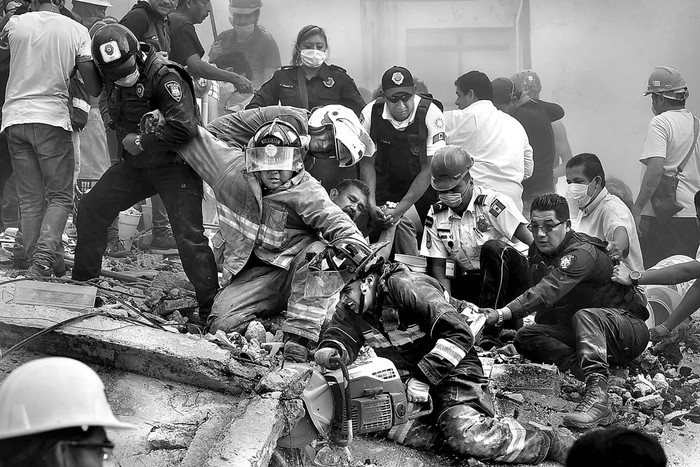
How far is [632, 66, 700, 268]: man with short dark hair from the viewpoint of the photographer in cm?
783

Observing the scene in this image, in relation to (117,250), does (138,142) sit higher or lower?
higher

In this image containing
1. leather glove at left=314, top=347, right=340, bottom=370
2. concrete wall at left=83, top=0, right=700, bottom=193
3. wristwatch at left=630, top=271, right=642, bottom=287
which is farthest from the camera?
concrete wall at left=83, top=0, right=700, bottom=193

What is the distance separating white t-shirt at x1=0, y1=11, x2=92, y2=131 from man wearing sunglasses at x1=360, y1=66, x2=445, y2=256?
7.41ft

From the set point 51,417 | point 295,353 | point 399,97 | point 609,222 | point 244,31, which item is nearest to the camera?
point 51,417

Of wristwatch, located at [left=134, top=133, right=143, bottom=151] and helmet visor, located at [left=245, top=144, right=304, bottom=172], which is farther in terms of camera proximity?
wristwatch, located at [left=134, top=133, right=143, bottom=151]

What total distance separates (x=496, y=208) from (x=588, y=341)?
1279 millimetres

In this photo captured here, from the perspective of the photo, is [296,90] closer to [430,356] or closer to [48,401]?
[430,356]

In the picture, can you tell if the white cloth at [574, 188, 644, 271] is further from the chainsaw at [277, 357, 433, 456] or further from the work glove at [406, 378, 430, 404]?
the chainsaw at [277, 357, 433, 456]

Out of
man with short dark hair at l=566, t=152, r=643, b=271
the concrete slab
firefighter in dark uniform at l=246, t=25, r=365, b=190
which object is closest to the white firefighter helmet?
firefighter in dark uniform at l=246, t=25, r=365, b=190

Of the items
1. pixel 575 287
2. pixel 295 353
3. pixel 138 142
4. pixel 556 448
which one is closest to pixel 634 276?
pixel 575 287

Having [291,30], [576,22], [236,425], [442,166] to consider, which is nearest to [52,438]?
[236,425]

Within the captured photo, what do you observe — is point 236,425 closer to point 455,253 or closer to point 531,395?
point 531,395

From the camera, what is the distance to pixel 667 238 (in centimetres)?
809

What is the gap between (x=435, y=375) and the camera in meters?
4.77
